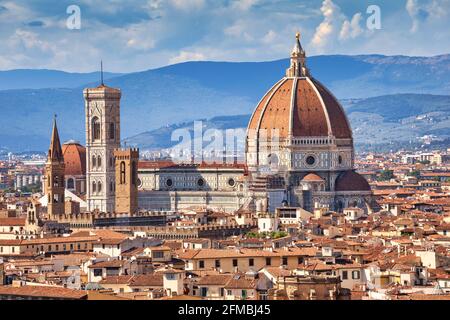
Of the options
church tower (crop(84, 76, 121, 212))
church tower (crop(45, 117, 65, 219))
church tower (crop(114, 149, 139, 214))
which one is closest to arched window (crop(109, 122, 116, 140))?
church tower (crop(84, 76, 121, 212))

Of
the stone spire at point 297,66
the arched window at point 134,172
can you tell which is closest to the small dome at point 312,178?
the stone spire at point 297,66

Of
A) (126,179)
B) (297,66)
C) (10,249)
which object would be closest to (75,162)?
(297,66)

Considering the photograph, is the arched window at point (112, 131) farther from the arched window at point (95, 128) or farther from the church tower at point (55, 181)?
the church tower at point (55, 181)

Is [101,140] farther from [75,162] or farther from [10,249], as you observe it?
[10,249]

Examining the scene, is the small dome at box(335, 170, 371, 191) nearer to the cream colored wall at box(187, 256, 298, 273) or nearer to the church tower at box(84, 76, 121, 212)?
the church tower at box(84, 76, 121, 212)

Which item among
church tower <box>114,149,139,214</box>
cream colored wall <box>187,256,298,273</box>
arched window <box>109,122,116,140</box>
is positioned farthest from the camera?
arched window <box>109,122,116,140</box>
